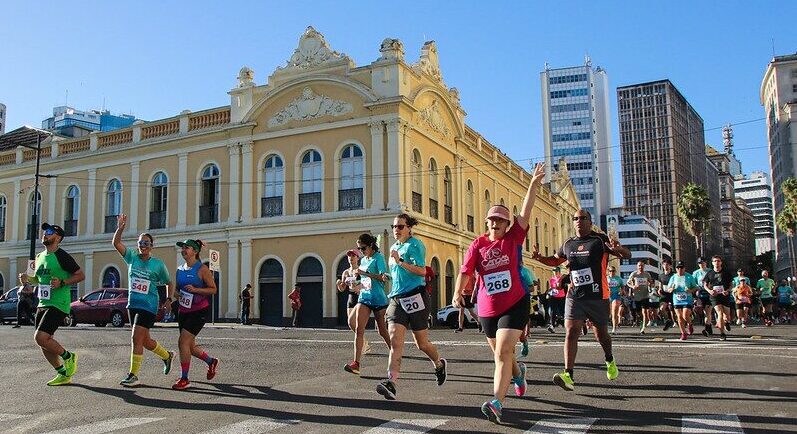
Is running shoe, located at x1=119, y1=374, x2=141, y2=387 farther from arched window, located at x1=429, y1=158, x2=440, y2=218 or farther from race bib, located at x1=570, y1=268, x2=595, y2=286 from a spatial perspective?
arched window, located at x1=429, y1=158, x2=440, y2=218

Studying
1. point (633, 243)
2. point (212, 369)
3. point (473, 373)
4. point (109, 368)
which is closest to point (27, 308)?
point (109, 368)

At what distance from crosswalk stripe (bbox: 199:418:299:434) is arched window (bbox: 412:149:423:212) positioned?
2376cm

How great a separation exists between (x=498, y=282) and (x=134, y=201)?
31843 mm

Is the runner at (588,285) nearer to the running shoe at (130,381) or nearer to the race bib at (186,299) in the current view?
the race bib at (186,299)

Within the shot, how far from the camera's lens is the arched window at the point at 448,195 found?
33.2 m

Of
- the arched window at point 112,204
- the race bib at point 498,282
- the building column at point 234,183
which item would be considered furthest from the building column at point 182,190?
the race bib at point 498,282

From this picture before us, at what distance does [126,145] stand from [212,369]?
29.5m

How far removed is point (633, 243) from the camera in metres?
129

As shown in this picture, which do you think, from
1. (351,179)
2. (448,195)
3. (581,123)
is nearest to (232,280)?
(351,179)

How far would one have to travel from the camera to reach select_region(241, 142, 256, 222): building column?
101 ft

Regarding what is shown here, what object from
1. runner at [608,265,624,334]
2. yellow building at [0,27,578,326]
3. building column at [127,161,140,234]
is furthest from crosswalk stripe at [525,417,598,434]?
building column at [127,161,140,234]

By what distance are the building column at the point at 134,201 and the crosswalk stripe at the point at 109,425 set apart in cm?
3022

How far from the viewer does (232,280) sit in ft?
100

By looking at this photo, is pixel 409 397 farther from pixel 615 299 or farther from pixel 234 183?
pixel 234 183
